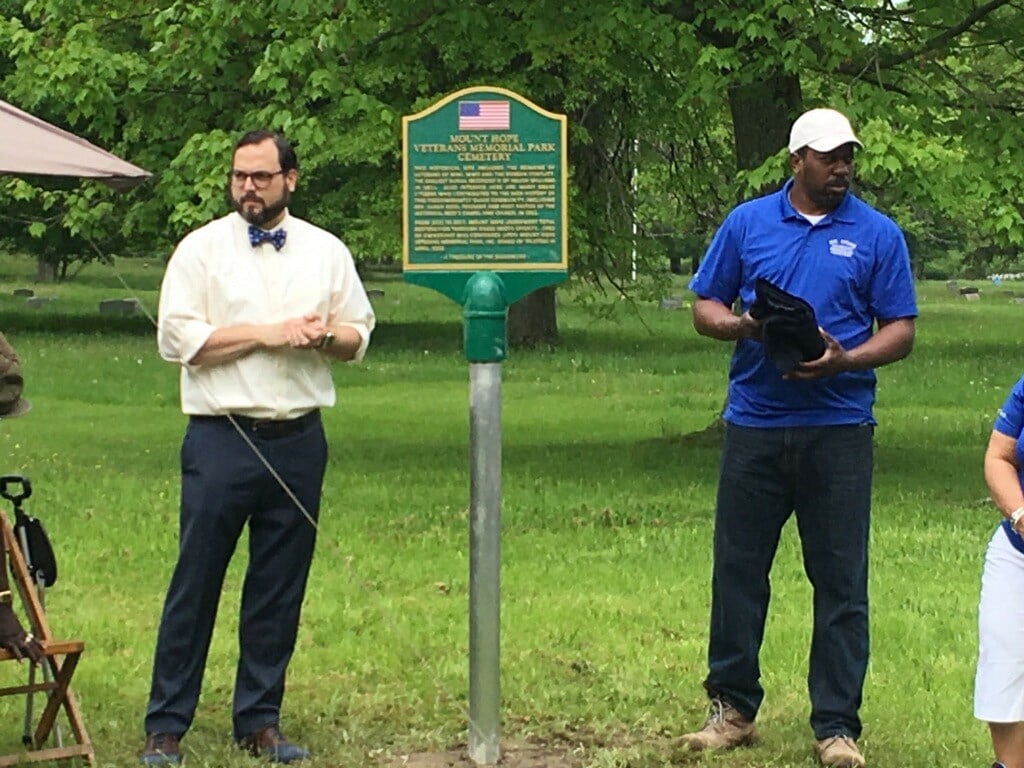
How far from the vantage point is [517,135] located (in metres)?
5.93

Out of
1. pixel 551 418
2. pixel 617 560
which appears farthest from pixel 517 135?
pixel 551 418

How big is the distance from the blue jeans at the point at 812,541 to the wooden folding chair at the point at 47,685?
217 cm

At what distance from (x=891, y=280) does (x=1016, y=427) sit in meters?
0.97

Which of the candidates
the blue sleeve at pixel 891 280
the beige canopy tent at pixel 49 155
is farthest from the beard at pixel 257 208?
the blue sleeve at pixel 891 280

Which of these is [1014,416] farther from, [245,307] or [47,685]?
[47,685]

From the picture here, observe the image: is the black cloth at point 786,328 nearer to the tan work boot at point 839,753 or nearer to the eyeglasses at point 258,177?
the tan work boot at point 839,753

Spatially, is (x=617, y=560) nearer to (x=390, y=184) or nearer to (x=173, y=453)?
(x=173, y=453)

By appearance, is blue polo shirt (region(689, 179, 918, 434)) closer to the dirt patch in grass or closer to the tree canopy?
the dirt patch in grass

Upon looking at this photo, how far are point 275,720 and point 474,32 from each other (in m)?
9.13

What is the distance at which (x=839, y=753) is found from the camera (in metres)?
5.73

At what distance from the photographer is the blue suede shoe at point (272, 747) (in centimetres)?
588

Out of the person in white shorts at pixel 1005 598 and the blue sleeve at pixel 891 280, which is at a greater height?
the blue sleeve at pixel 891 280

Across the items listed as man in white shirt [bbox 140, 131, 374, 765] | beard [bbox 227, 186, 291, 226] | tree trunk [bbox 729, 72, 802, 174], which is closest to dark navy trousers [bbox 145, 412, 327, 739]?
man in white shirt [bbox 140, 131, 374, 765]

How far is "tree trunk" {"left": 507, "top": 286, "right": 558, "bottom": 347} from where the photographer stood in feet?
100
